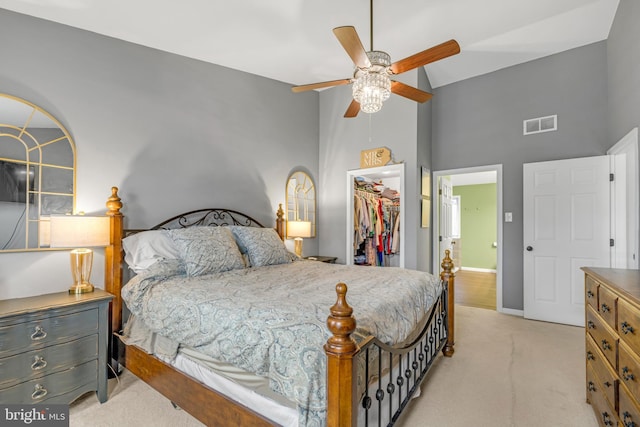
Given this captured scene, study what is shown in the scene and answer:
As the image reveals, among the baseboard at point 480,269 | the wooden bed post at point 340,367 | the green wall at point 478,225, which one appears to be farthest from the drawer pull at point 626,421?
the green wall at point 478,225

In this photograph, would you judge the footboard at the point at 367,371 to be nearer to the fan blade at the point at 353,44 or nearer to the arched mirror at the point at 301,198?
the fan blade at the point at 353,44

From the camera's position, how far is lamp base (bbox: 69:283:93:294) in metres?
2.21

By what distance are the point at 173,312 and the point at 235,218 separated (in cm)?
184

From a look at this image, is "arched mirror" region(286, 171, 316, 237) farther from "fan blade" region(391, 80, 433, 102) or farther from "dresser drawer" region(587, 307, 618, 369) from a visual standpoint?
"dresser drawer" region(587, 307, 618, 369)

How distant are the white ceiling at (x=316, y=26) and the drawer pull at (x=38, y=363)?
244 centimetres

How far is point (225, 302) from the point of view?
1725mm

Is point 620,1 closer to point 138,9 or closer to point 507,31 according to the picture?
point 507,31

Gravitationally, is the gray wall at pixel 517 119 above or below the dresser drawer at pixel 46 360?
above

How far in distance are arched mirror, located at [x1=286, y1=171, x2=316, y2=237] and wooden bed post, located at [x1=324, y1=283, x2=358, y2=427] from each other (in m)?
3.27

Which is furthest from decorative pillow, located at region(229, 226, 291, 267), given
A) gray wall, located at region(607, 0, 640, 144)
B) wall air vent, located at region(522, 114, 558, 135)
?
wall air vent, located at region(522, 114, 558, 135)

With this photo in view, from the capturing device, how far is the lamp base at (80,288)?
221 cm

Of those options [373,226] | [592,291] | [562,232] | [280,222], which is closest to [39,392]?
[280,222]

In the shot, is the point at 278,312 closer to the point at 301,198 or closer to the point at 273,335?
the point at 273,335

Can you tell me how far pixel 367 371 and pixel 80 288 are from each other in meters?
2.15
